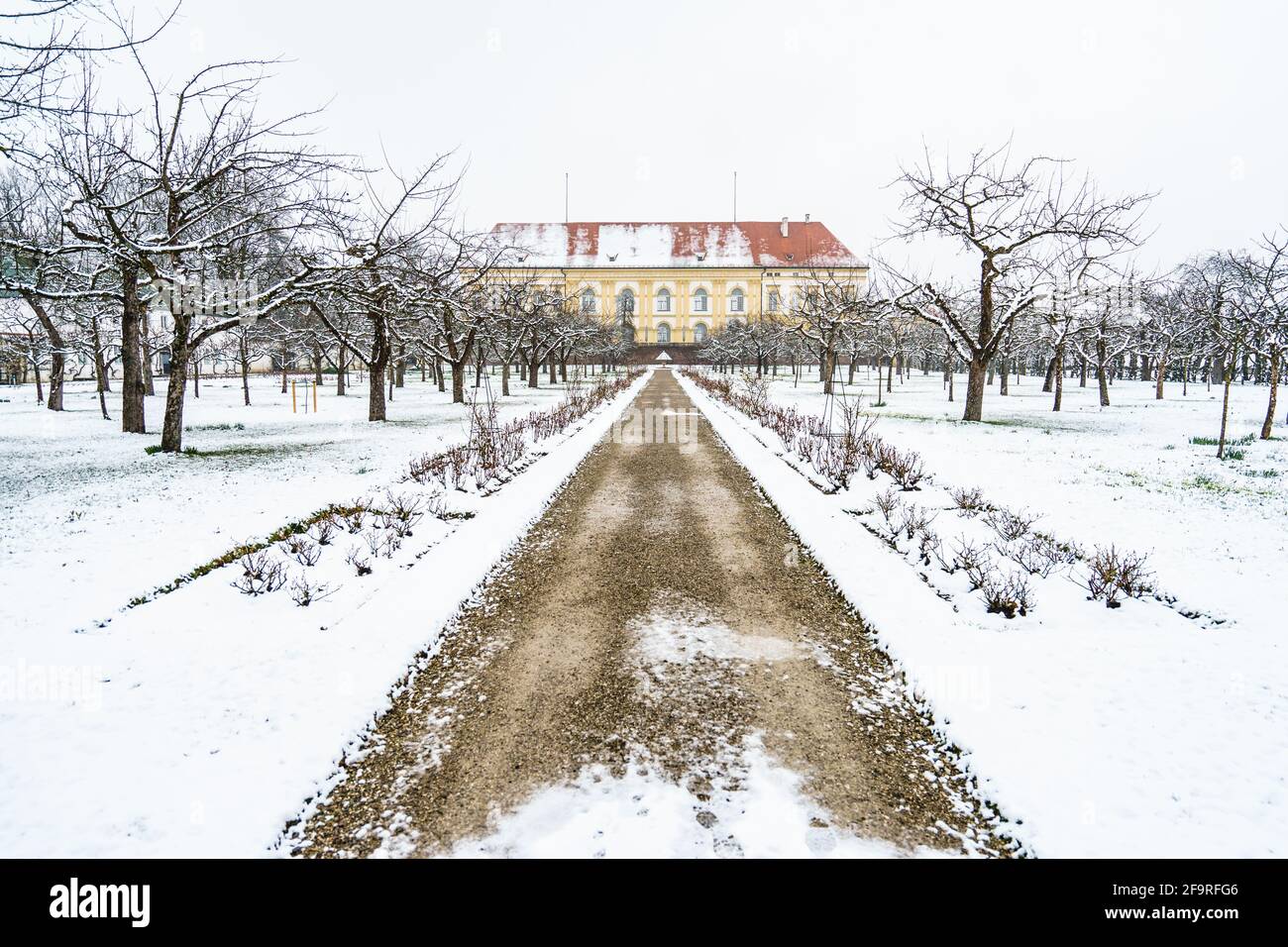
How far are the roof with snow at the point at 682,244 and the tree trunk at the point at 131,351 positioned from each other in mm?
72836

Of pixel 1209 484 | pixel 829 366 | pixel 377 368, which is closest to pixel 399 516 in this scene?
pixel 1209 484

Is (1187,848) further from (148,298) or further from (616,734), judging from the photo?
(148,298)

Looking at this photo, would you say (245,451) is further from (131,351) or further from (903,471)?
(903,471)

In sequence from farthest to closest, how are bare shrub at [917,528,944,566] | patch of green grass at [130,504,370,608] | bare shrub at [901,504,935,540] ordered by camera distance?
bare shrub at [901,504,935,540] < bare shrub at [917,528,944,566] < patch of green grass at [130,504,370,608]

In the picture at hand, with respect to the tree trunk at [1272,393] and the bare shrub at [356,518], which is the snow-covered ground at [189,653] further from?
the tree trunk at [1272,393]

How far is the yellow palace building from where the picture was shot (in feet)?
285

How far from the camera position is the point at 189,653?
4555mm

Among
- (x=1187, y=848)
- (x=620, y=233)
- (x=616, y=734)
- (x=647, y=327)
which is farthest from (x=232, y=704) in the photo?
(x=620, y=233)

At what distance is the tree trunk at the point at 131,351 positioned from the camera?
14945 mm

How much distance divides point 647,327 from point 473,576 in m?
84.7

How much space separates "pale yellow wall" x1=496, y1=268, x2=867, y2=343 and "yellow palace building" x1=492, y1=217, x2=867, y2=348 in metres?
0.13

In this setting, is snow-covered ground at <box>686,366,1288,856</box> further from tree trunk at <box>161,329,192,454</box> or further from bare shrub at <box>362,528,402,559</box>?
tree trunk at <box>161,329,192,454</box>

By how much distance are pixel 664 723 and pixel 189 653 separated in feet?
10.9

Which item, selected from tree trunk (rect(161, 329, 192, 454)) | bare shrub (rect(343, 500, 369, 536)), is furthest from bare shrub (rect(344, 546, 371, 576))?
tree trunk (rect(161, 329, 192, 454))
